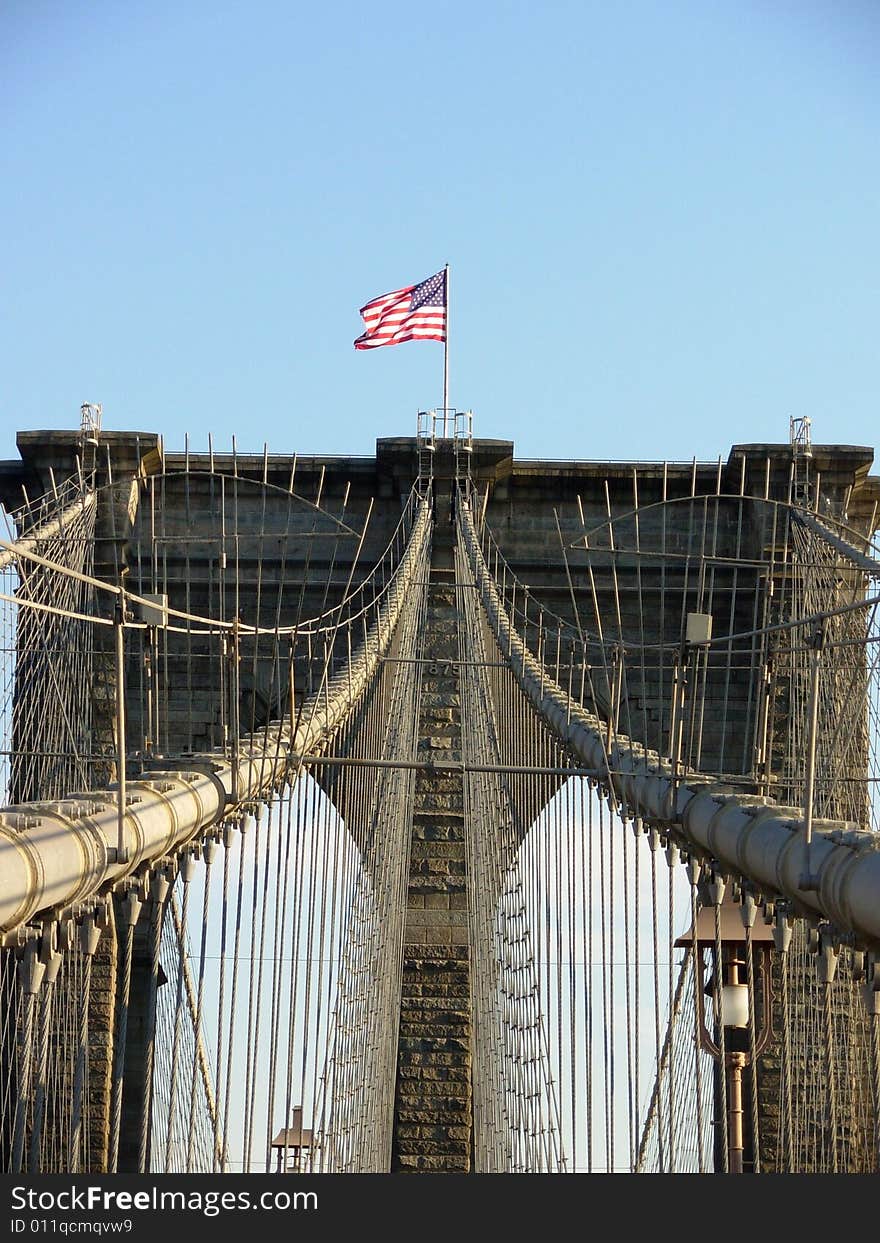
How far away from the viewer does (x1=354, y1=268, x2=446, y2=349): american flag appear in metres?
24.1

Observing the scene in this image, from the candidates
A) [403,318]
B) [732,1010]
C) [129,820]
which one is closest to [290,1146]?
[732,1010]

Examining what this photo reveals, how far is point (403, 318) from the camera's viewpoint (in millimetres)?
24344

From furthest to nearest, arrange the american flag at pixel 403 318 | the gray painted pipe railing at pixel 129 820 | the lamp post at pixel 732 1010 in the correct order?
the american flag at pixel 403 318 < the lamp post at pixel 732 1010 < the gray painted pipe railing at pixel 129 820

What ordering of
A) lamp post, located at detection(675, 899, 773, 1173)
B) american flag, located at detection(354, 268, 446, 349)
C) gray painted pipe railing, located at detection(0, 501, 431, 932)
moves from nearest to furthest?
1. gray painted pipe railing, located at detection(0, 501, 431, 932)
2. lamp post, located at detection(675, 899, 773, 1173)
3. american flag, located at detection(354, 268, 446, 349)

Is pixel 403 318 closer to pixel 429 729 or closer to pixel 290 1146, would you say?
pixel 429 729

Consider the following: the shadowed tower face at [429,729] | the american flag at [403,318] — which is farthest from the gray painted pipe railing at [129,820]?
the american flag at [403,318]

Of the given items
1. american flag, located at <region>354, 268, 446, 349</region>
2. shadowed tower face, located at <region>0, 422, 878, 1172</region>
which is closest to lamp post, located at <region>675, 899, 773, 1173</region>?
shadowed tower face, located at <region>0, 422, 878, 1172</region>

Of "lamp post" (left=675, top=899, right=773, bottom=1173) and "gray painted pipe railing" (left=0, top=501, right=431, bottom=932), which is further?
"lamp post" (left=675, top=899, right=773, bottom=1173)

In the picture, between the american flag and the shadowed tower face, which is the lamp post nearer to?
the shadowed tower face

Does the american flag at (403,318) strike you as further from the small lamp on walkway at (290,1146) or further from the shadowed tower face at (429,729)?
the small lamp on walkway at (290,1146)

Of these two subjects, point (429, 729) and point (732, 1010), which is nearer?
point (732, 1010)

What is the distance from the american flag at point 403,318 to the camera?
24.1 m

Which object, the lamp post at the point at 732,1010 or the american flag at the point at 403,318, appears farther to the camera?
the american flag at the point at 403,318

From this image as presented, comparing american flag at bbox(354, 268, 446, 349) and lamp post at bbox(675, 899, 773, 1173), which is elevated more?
american flag at bbox(354, 268, 446, 349)
